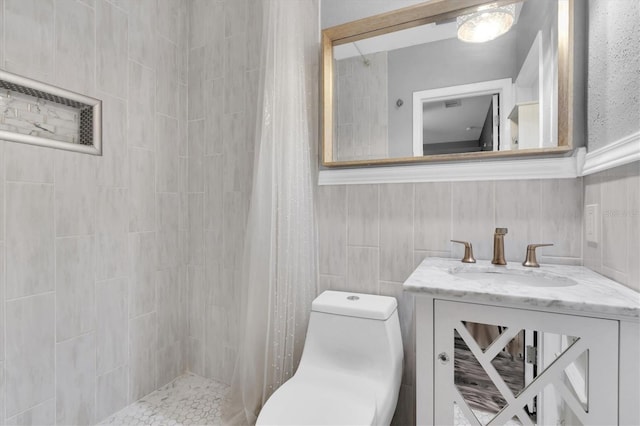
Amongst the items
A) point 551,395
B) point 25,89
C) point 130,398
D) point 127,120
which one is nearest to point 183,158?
point 127,120

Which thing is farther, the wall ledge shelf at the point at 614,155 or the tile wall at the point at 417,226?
the tile wall at the point at 417,226

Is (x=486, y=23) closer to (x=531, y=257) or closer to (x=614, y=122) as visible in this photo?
(x=614, y=122)

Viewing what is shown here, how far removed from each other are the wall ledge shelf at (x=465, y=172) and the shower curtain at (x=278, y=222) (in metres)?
0.23

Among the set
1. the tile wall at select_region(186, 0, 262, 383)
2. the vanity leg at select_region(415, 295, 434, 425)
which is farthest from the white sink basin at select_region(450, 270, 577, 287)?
the tile wall at select_region(186, 0, 262, 383)

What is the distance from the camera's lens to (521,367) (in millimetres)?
847

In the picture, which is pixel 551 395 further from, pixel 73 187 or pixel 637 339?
pixel 73 187

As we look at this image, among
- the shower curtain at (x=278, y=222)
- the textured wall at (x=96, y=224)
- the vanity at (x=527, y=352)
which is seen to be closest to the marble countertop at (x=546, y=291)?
the vanity at (x=527, y=352)

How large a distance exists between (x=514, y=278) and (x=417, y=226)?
42 centimetres

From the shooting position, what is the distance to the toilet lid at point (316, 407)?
967mm

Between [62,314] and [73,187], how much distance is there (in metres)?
0.57

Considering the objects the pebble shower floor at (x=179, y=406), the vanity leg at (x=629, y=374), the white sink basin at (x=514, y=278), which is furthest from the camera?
the pebble shower floor at (x=179, y=406)

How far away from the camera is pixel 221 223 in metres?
1.87

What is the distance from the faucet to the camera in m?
1.17

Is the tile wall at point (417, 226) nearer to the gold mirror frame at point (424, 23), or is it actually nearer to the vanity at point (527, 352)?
the gold mirror frame at point (424, 23)
